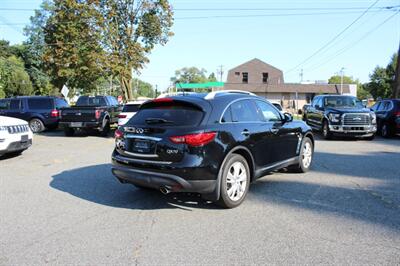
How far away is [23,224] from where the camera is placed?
4750 millimetres

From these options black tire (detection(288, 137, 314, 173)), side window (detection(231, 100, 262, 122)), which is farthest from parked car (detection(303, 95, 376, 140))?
side window (detection(231, 100, 262, 122))

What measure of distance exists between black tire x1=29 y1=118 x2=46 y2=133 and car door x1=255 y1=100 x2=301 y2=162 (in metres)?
14.7

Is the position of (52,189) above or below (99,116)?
below

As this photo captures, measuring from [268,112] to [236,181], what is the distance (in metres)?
1.80

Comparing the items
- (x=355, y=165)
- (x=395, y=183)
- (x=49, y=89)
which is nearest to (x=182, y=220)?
(x=395, y=183)

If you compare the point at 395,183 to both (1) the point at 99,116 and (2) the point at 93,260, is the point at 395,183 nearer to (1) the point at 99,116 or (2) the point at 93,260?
(2) the point at 93,260

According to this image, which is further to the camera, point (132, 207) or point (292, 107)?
point (292, 107)

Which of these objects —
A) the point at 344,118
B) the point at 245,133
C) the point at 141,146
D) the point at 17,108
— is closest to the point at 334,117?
the point at 344,118

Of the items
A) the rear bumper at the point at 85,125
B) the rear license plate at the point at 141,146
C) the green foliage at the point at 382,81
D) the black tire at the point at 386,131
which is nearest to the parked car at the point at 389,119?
the black tire at the point at 386,131

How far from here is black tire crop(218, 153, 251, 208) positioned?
16.8ft

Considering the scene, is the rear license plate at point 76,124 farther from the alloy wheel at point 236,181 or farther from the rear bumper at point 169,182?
the alloy wheel at point 236,181

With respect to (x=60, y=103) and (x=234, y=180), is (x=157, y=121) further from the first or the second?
(x=60, y=103)

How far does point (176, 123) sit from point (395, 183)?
14.9ft

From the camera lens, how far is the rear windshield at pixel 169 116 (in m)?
5.15
